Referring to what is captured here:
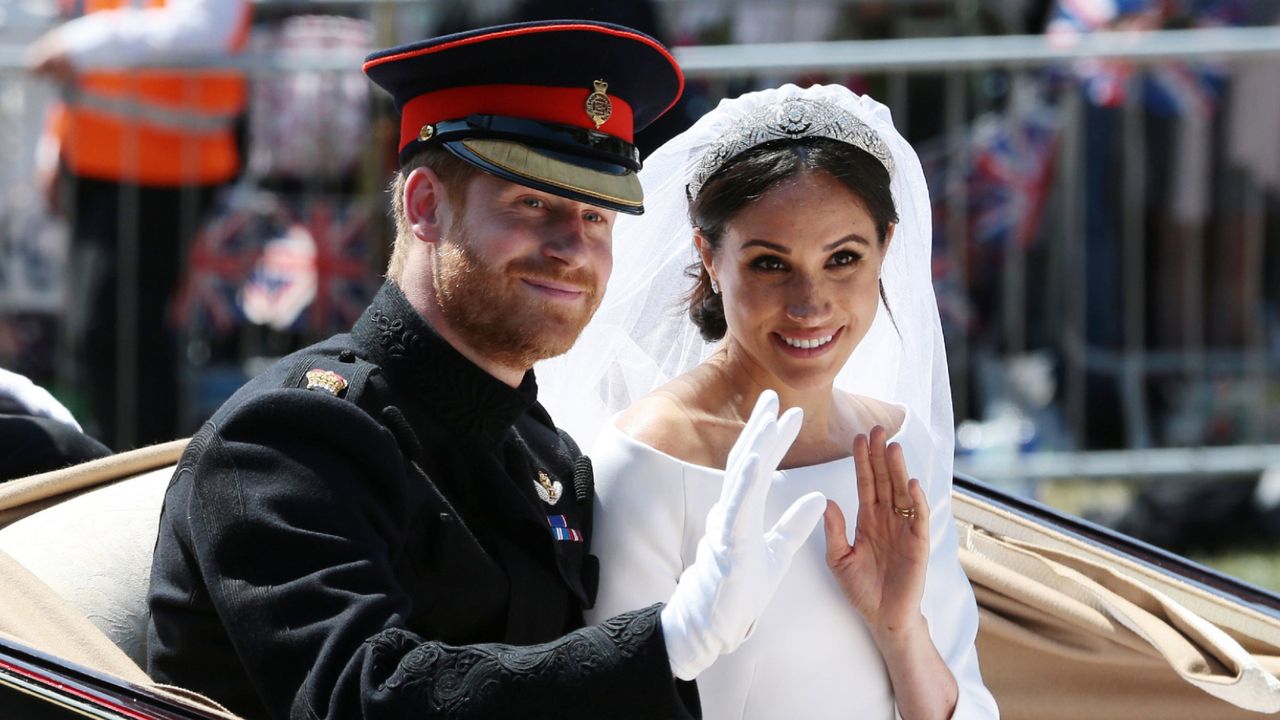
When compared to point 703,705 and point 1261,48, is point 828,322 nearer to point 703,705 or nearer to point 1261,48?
point 703,705

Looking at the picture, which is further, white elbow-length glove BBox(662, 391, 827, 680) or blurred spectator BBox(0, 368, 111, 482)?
blurred spectator BBox(0, 368, 111, 482)

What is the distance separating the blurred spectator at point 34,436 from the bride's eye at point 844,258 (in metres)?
1.29

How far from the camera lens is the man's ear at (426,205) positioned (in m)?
Answer: 2.39

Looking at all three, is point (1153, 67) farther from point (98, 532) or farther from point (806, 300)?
point (98, 532)

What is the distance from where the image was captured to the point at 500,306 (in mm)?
2334

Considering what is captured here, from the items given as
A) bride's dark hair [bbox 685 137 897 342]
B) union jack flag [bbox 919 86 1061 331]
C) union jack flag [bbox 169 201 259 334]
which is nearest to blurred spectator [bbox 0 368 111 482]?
bride's dark hair [bbox 685 137 897 342]

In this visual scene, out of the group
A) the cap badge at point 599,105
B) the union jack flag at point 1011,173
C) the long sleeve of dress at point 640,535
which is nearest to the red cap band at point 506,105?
the cap badge at point 599,105

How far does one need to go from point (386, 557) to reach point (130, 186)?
3.94 metres

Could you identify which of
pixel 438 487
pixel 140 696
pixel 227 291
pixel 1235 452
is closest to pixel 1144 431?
pixel 1235 452

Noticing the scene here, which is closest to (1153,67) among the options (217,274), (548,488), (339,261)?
(339,261)

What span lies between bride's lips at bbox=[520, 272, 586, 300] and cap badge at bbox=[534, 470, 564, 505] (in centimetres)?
29

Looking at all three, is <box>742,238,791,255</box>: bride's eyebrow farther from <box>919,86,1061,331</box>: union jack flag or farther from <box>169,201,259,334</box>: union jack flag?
<box>169,201,259,334</box>: union jack flag

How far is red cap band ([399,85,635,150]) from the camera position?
238cm

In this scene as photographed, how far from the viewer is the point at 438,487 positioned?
2320mm
